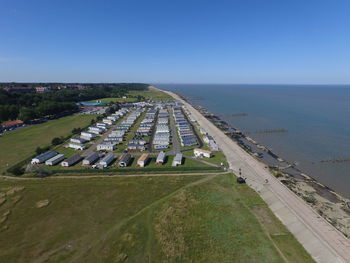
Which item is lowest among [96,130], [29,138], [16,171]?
[16,171]

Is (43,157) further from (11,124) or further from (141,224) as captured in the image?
(11,124)

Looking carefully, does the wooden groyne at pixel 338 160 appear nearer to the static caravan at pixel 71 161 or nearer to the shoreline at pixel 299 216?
the shoreline at pixel 299 216

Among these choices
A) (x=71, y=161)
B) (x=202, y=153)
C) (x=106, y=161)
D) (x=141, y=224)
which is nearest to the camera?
(x=141, y=224)

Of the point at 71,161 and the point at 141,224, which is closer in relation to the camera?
the point at 141,224

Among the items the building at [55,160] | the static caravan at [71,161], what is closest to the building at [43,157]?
the building at [55,160]

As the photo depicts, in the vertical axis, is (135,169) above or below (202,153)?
below

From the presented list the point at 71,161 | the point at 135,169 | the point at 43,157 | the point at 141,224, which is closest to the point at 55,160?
the point at 43,157

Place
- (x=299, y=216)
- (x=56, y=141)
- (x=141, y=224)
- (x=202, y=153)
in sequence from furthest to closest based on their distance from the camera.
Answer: (x=56, y=141), (x=202, y=153), (x=299, y=216), (x=141, y=224)
